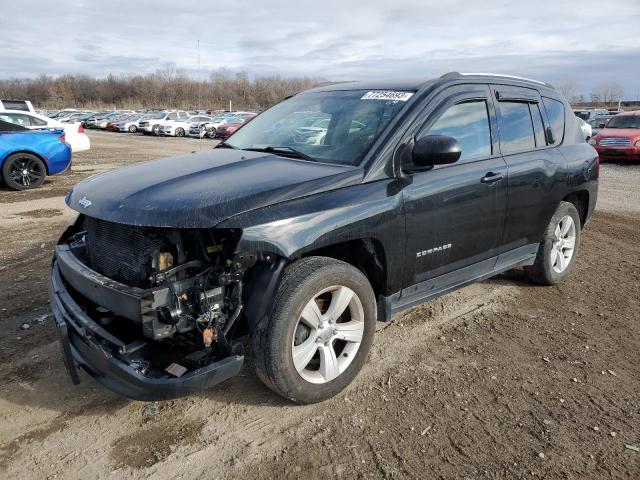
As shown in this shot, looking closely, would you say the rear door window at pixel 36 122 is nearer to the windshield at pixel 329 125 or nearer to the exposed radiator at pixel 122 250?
the windshield at pixel 329 125

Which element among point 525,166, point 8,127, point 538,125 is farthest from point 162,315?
point 8,127

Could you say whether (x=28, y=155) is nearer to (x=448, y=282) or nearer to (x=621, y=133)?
(x=448, y=282)

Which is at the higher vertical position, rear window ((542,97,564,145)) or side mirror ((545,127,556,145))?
rear window ((542,97,564,145))

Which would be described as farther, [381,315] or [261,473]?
[381,315]

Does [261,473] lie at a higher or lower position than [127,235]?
lower

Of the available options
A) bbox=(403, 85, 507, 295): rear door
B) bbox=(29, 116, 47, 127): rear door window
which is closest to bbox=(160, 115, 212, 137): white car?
bbox=(29, 116, 47, 127): rear door window

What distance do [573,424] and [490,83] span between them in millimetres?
2608

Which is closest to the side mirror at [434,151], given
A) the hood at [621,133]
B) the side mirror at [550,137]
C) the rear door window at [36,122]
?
the side mirror at [550,137]

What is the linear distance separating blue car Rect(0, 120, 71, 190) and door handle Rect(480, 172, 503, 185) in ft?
33.1

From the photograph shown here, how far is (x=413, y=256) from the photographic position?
3.46 m

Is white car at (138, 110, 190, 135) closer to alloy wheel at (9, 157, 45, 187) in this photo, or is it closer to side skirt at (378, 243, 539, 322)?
alloy wheel at (9, 157, 45, 187)

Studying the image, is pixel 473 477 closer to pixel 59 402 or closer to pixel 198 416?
pixel 198 416

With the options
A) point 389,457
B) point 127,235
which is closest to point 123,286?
point 127,235

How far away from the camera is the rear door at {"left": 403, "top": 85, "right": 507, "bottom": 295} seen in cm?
346
